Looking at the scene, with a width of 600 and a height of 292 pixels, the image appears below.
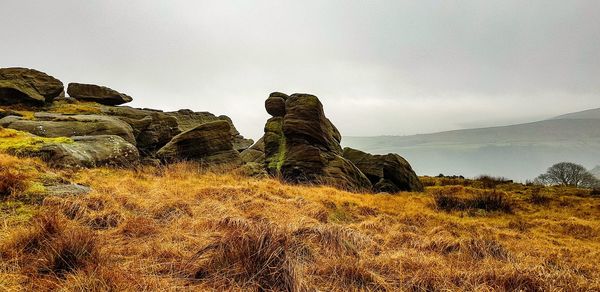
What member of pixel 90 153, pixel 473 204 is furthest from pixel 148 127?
pixel 473 204

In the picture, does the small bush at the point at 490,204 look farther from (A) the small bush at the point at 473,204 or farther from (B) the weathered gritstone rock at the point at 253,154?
(B) the weathered gritstone rock at the point at 253,154

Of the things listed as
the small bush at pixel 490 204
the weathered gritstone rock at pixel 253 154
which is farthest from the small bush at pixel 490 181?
the weathered gritstone rock at pixel 253 154

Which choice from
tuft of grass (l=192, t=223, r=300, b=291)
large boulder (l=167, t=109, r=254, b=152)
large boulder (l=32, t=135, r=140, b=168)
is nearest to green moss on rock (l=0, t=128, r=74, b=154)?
large boulder (l=32, t=135, r=140, b=168)

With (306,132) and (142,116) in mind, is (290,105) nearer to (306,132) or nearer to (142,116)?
(306,132)

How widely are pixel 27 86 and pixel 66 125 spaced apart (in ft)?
27.9

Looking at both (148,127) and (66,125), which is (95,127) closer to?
(66,125)

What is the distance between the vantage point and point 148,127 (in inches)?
947

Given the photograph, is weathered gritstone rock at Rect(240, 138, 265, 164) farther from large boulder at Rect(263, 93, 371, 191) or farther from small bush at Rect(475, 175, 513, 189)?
small bush at Rect(475, 175, 513, 189)

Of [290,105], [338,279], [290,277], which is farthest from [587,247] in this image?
[290,105]

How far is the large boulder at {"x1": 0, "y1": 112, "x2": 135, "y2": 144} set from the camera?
1614 centimetres

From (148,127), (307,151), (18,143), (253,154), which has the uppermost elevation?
(148,127)

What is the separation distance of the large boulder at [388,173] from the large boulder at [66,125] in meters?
14.6

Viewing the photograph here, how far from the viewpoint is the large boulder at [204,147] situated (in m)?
20.8

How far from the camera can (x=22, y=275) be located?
3756mm
